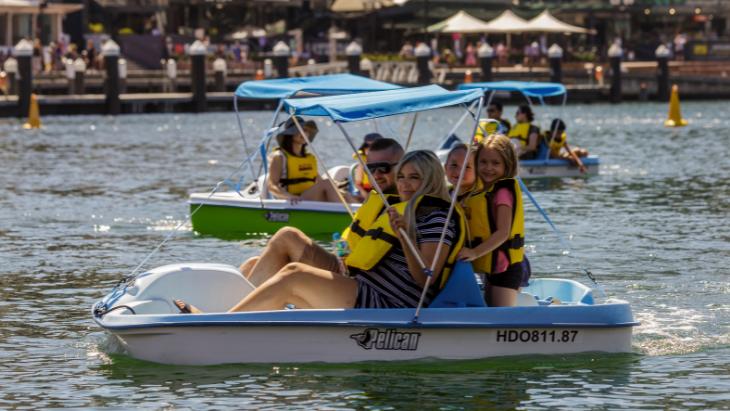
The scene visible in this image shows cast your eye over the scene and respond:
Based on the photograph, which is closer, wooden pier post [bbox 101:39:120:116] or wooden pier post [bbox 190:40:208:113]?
wooden pier post [bbox 101:39:120:116]

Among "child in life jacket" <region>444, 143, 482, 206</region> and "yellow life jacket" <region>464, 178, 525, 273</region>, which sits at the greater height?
"child in life jacket" <region>444, 143, 482, 206</region>

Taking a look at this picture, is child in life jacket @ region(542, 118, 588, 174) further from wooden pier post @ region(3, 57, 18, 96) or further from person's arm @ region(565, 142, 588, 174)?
wooden pier post @ region(3, 57, 18, 96)

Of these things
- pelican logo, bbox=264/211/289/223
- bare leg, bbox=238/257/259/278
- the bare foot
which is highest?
bare leg, bbox=238/257/259/278

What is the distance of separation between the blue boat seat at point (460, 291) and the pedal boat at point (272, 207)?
593cm

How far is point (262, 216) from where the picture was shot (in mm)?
13422

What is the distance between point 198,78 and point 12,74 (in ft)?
21.6

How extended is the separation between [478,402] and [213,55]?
41740 millimetres

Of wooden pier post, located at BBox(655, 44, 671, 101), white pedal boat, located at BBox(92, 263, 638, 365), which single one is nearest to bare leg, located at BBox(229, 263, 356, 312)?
white pedal boat, located at BBox(92, 263, 638, 365)

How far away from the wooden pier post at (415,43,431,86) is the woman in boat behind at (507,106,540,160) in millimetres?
26500

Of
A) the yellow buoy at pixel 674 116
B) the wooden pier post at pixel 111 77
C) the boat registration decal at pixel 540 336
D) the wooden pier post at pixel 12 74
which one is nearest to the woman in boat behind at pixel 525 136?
the boat registration decal at pixel 540 336

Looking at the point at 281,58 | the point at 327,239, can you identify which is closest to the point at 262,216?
the point at 327,239

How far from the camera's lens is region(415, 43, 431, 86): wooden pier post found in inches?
1821

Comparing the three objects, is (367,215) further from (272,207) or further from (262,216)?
(262,216)

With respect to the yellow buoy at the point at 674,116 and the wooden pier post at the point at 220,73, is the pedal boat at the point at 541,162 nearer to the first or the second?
the yellow buoy at the point at 674,116
